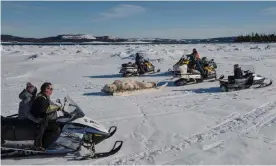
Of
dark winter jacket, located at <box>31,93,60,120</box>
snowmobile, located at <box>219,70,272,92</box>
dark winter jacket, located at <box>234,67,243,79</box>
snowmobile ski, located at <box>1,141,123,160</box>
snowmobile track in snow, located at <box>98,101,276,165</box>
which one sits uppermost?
dark winter jacket, located at <box>31,93,60,120</box>

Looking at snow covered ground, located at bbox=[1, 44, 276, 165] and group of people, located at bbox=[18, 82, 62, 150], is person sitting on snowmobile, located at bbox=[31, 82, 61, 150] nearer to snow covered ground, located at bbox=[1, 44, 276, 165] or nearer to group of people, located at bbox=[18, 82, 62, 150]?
group of people, located at bbox=[18, 82, 62, 150]

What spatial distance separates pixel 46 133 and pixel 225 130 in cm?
366

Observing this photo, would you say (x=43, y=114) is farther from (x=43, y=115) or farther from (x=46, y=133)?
(x=46, y=133)

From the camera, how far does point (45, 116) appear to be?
19.7 ft

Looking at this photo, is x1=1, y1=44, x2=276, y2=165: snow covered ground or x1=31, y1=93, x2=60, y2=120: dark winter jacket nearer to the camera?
x1=31, y1=93, x2=60, y2=120: dark winter jacket

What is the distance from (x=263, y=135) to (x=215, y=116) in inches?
71.8

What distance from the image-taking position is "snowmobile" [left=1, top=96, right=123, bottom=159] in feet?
19.7

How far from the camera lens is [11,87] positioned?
14.5m

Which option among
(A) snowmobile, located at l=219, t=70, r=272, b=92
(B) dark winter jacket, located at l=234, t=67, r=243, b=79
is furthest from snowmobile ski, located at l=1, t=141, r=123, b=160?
(B) dark winter jacket, located at l=234, t=67, r=243, b=79

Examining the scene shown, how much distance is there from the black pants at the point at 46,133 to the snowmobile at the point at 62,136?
62 mm

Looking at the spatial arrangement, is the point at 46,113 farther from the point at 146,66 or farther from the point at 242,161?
the point at 146,66

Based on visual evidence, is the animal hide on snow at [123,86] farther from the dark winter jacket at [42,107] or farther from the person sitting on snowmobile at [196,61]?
the dark winter jacket at [42,107]

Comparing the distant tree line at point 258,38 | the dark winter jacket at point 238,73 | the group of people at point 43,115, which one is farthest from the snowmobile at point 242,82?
the distant tree line at point 258,38

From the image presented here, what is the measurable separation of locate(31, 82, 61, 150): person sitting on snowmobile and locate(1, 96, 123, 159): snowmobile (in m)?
0.08
